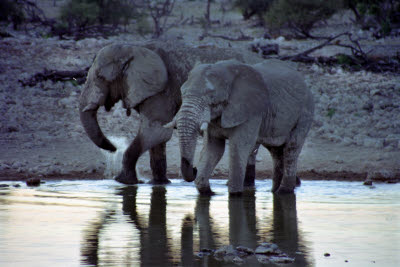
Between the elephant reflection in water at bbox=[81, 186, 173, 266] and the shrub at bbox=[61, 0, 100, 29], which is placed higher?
the shrub at bbox=[61, 0, 100, 29]

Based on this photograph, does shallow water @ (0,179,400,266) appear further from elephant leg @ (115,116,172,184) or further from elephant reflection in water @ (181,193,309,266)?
elephant leg @ (115,116,172,184)

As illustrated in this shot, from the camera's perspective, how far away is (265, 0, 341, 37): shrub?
26.4m

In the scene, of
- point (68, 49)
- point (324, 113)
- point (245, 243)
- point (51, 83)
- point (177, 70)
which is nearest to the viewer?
point (245, 243)

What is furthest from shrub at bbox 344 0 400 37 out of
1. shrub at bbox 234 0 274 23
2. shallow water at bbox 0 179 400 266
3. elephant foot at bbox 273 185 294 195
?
shallow water at bbox 0 179 400 266

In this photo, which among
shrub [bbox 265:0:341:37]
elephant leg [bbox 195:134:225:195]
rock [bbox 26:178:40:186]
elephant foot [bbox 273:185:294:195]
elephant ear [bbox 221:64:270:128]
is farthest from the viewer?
shrub [bbox 265:0:341:37]

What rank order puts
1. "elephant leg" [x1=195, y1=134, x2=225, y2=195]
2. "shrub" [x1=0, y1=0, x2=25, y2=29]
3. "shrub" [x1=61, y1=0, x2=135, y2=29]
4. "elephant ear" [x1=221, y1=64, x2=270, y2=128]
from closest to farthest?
"elephant ear" [x1=221, y1=64, x2=270, y2=128]
"elephant leg" [x1=195, y1=134, x2=225, y2=195]
"shrub" [x1=0, y1=0, x2=25, y2=29]
"shrub" [x1=61, y1=0, x2=135, y2=29]

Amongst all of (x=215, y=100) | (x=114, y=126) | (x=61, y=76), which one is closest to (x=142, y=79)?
(x=215, y=100)

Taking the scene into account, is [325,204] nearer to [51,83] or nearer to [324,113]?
[324,113]

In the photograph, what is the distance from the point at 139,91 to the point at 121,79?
1.05ft

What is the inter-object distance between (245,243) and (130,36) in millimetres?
21128

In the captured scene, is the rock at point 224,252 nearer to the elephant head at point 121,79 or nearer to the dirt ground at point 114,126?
the elephant head at point 121,79

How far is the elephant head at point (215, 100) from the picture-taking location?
7.56 meters

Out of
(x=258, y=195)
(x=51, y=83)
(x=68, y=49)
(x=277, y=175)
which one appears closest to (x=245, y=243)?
(x=258, y=195)

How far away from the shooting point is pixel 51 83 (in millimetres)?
15969
